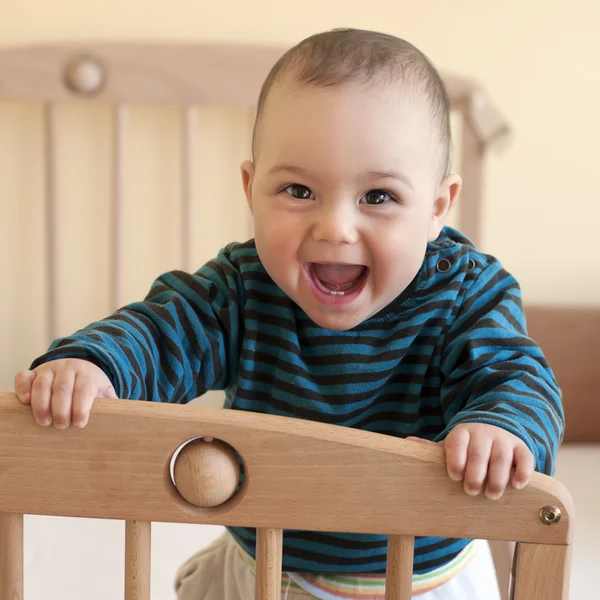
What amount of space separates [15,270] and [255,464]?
3.44 feet

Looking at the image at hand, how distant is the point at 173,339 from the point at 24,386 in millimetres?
181

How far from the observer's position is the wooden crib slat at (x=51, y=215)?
52.2 inches

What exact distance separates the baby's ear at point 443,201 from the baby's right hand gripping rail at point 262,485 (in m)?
0.24

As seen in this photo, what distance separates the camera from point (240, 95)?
132cm

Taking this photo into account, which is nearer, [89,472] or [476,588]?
[89,472]

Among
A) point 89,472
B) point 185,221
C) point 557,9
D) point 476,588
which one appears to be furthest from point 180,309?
point 557,9

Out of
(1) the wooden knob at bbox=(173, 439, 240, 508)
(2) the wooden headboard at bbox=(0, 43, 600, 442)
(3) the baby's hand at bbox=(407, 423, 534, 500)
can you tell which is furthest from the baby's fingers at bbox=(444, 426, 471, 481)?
(2) the wooden headboard at bbox=(0, 43, 600, 442)

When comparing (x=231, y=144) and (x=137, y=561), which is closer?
(x=137, y=561)

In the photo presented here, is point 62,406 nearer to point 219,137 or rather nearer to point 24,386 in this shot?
point 24,386

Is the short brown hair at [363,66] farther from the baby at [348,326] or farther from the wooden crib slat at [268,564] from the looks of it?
the wooden crib slat at [268,564]

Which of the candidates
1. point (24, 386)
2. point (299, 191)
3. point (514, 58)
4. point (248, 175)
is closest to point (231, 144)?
point (514, 58)

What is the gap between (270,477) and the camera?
454 mm

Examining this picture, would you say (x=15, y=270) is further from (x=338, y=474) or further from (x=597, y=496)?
(x=338, y=474)

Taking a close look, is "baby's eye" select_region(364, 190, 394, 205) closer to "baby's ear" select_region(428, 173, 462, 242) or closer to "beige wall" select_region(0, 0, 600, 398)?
"baby's ear" select_region(428, 173, 462, 242)
